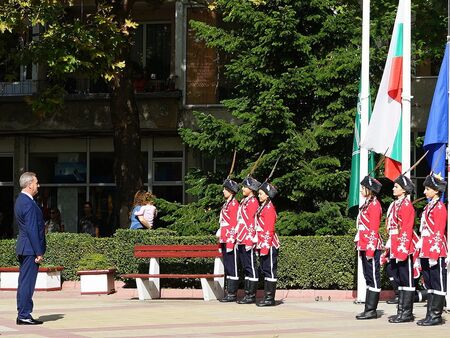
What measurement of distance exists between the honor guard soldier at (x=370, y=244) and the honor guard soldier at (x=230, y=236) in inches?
126

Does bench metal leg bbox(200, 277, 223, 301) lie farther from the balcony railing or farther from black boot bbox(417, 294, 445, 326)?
the balcony railing

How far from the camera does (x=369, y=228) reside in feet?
55.8

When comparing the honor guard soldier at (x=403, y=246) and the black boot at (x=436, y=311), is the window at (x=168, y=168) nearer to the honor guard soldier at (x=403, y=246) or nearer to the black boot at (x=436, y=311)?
the honor guard soldier at (x=403, y=246)

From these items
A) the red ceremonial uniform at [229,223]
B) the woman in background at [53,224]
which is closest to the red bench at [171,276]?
the red ceremonial uniform at [229,223]

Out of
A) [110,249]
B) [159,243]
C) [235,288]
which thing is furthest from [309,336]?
[110,249]

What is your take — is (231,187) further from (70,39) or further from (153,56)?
(153,56)

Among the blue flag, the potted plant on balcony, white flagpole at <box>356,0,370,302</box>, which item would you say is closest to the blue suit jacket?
white flagpole at <box>356,0,370,302</box>

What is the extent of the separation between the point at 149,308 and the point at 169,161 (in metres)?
18.2

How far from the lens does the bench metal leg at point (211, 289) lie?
67.2 ft

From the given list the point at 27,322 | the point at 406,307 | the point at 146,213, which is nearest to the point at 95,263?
the point at 146,213

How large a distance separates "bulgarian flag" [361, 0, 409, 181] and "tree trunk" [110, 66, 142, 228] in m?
10.6

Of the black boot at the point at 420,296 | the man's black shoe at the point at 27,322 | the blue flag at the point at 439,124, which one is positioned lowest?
the black boot at the point at 420,296

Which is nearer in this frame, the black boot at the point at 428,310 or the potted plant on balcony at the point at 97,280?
the black boot at the point at 428,310

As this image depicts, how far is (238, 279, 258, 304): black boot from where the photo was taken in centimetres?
1950
